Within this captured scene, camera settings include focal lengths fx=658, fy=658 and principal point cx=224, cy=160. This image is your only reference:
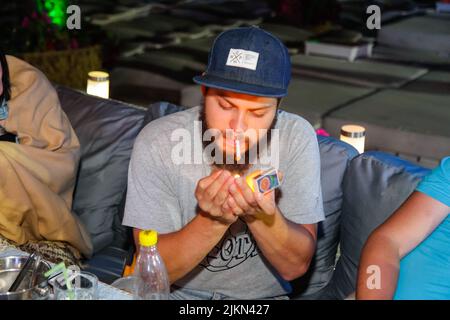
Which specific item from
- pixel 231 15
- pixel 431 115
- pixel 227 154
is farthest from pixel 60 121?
pixel 231 15

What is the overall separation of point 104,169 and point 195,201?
91 cm

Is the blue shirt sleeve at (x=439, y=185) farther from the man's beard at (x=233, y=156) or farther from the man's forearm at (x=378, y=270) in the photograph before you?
the man's beard at (x=233, y=156)

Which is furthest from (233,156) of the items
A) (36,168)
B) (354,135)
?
(354,135)

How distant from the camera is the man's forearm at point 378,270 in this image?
197 centimetres

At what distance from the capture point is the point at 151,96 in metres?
6.42

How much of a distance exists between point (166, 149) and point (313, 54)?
562 centimetres

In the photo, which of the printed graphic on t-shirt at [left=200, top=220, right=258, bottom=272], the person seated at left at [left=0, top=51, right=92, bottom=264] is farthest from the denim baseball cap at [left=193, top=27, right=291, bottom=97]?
the person seated at left at [left=0, top=51, right=92, bottom=264]

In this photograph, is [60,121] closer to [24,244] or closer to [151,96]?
[24,244]

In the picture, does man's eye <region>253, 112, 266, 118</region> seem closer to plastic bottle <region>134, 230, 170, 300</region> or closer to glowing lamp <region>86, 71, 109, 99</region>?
plastic bottle <region>134, 230, 170, 300</region>

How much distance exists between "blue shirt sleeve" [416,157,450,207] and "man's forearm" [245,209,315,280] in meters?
0.40

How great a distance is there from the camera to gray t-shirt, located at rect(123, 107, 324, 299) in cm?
215

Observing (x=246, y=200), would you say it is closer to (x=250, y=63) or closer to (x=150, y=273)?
(x=150, y=273)

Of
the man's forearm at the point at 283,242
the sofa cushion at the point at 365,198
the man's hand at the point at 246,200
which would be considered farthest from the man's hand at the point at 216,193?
the sofa cushion at the point at 365,198
